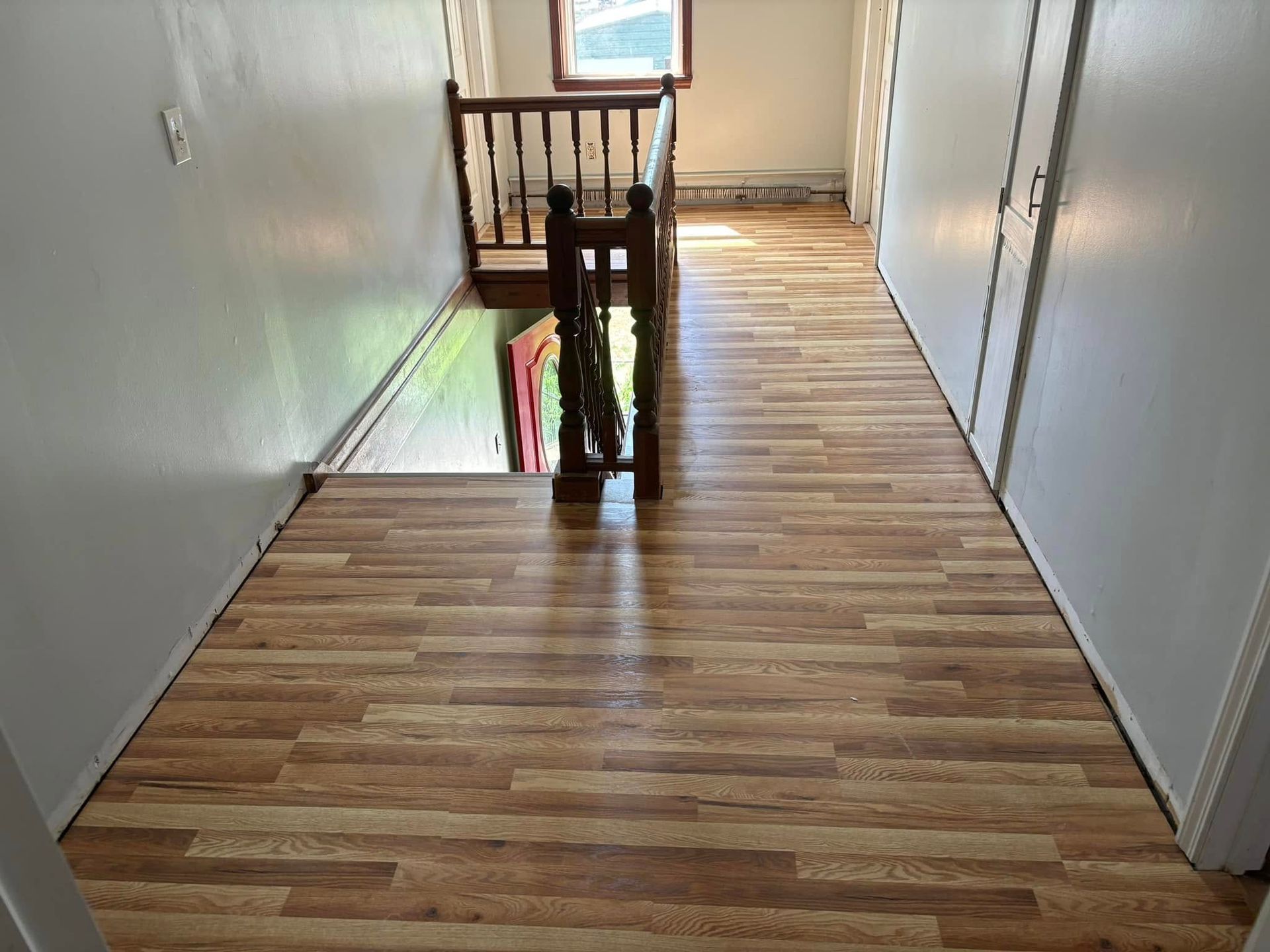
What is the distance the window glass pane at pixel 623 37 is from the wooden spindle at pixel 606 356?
4.21 m

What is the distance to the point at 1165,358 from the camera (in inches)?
78.6

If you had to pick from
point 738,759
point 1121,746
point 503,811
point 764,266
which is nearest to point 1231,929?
point 1121,746

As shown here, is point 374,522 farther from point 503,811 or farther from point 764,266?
point 764,266

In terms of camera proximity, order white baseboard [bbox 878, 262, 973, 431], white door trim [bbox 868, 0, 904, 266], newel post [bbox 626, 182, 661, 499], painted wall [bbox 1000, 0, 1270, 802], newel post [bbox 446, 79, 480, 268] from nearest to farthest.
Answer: painted wall [bbox 1000, 0, 1270, 802], newel post [bbox 626, 182, 661, 499], white baseboard [bbox 878, 262, 973, 431], newel post [bbox 446, 79, 480, 268], white door trim [bbox 868, 0, 904, 266]

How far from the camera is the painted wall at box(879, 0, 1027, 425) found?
10.8 feet

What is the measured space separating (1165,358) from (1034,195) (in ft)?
3.27

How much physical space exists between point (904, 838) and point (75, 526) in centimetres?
184

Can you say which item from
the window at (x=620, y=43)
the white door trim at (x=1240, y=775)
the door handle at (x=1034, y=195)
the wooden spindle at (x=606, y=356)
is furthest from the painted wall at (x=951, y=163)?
the window at (x=620, y=43)

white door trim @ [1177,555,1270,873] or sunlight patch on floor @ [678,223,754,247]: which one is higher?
white door trim @ [1177,555,1270,873]

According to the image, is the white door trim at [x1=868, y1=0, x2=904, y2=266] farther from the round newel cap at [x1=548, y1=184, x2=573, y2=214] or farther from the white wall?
the white wall

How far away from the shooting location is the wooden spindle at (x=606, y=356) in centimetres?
284

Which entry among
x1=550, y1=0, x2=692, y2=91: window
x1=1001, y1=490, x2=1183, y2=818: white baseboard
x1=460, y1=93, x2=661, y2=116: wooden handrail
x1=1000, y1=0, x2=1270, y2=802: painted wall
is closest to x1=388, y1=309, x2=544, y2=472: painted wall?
x1=460, y1=93, x2=661, y2=116: wooden handrail

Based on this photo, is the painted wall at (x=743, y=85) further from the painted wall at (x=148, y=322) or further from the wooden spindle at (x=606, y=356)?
the wooden spindle at (x=606, y=356)

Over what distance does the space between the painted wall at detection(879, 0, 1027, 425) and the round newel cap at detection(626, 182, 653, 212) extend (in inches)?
50.7
